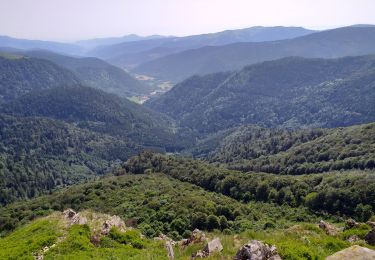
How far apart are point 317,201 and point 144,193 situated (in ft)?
150

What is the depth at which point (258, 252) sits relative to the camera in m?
30.8

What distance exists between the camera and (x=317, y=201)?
98.4 meters

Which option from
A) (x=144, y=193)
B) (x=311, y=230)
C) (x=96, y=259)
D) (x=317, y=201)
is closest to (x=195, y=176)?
(x=144, y=193)

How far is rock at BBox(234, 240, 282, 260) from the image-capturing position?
3040cm

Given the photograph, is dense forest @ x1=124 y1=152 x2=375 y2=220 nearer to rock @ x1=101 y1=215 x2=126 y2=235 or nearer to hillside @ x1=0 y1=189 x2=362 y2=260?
hillside @ x1=0 y1=189 x2=362 y2=260

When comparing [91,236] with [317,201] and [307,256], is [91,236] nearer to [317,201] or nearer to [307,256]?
[307,256]

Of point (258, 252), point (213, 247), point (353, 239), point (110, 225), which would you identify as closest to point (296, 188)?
point (353, 239)

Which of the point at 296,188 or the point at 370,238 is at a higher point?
the point at 370,238

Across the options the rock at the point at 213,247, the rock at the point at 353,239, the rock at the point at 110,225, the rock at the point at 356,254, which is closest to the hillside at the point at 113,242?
the rock at the point at 110,225

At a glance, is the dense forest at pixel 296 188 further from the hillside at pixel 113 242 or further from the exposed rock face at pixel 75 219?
the exposed rock face at pixel 75 219

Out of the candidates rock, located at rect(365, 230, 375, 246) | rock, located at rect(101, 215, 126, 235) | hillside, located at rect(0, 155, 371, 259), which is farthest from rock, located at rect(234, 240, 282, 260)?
rock, located at rect(101, 215, 126, 235)

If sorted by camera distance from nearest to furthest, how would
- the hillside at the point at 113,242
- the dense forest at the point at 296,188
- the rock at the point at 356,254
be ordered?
the rock at the point at 356,254 → the hillside at the point at 113,242 → the dense forest at the point at 296,188

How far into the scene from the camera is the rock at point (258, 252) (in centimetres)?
3040

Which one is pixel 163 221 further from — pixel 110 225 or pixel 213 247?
pixel 213 247
